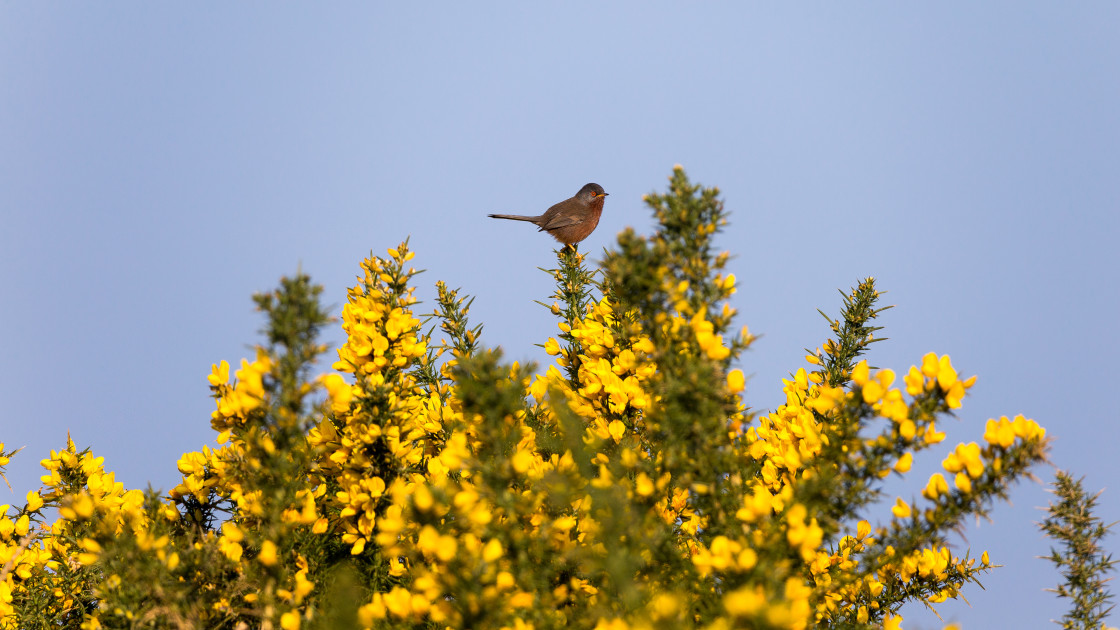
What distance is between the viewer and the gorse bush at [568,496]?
8.48 ft

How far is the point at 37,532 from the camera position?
193 inches

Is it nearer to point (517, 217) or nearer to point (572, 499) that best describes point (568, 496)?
point (572, 499)

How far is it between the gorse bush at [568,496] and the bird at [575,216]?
6.30 meters

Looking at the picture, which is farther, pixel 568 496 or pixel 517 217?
pixel 517 217

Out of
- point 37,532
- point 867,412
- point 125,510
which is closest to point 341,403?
point 125,510

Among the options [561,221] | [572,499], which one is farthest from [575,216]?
[572,499]

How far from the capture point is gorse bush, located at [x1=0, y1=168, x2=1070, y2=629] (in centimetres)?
258

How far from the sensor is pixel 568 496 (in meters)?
2.92

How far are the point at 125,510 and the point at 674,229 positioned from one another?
128 inches

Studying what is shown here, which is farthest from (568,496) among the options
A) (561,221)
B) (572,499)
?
(561,221)

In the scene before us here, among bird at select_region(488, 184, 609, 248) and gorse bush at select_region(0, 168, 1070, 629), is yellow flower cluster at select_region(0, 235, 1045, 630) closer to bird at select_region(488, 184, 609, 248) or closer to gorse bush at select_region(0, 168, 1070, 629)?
gorse bush at select_region(0, 168, 1070, 629)

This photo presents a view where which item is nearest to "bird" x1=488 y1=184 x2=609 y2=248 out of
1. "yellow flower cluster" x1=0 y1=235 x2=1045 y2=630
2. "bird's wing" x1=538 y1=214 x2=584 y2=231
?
"bird's wing" x1=538 y1=214 x2=584 y2=231

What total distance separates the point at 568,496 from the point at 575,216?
7831mm

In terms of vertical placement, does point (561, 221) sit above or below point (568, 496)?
above
